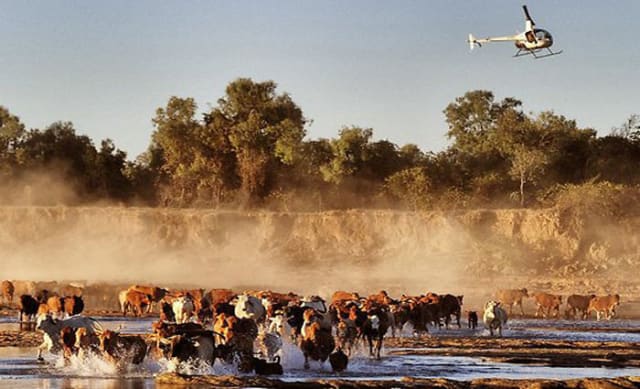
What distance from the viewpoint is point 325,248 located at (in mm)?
75438

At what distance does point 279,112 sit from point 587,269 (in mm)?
28715

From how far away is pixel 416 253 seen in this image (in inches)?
2884

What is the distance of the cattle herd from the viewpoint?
99.1 feet

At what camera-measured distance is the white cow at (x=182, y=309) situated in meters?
43.0

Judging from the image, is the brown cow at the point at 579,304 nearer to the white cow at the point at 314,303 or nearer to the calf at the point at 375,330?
the white cow at the point at 314,303

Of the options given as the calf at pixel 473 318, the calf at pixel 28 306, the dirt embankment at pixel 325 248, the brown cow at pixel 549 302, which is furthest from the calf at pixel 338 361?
the dirt embankment at pixel 325 248

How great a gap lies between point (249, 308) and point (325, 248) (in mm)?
35653

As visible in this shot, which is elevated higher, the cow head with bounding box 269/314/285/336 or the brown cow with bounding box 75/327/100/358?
the cow head with bounding box 269/314/285/336

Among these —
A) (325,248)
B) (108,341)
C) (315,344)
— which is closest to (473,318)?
(315,344)

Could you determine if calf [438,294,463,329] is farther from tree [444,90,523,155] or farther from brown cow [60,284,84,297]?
tree [444,90,523,155]

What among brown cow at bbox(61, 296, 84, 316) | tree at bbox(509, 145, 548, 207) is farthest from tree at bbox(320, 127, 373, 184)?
brown cow at bbox(61, 296, 84, 316)

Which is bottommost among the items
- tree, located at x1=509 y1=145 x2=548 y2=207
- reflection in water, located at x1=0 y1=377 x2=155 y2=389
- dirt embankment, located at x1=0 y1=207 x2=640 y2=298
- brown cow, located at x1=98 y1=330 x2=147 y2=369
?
reflection in water, located at x1=0 y1=377 x2=155 y2=389

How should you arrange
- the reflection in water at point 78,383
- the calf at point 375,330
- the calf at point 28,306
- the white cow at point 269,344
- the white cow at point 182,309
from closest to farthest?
the reflection in water at point 78,383 < the white cow at point 269,344 < the calf at point 375,330 < the white cow at point 182,309 < the calf at point 28,306

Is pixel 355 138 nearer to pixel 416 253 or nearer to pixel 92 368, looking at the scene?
pixel 416 253
